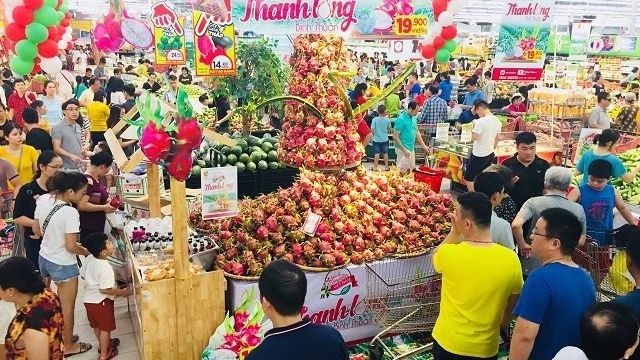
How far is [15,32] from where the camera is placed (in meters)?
7.43

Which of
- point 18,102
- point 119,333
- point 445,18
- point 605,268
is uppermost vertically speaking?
point 445,18

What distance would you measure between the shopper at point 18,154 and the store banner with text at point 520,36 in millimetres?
5593

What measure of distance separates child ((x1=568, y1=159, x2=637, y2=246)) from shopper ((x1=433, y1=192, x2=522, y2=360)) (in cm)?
218

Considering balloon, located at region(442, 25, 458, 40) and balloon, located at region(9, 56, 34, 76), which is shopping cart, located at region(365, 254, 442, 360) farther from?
balloon, located at region(9, 56, 34, 76)

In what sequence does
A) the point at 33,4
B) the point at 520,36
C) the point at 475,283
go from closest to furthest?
the point at 475,283 → the point at 520,36 → the point at 33,4

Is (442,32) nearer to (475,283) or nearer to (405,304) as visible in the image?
(405,304)

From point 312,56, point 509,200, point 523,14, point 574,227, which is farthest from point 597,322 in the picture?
point 523,14

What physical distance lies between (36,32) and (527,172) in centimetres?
647

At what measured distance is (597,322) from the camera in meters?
2.10

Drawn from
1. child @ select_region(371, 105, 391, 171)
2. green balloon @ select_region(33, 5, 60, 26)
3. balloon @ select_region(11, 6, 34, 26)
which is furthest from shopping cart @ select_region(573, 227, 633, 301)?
balloon @ select_region(11, 6, 34, 26)

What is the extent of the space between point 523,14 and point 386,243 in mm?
4288

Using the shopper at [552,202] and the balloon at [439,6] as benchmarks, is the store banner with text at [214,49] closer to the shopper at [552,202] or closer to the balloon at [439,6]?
the balloon at [439,6]

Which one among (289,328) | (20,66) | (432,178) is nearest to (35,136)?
(20,66)

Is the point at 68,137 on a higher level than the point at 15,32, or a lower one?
lower
